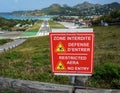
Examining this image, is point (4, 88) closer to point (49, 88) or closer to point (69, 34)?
point (49, 88)

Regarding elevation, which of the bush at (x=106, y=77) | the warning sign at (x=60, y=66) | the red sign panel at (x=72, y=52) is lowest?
the bush at (x=106, y=77)

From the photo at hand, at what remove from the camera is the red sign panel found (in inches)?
199

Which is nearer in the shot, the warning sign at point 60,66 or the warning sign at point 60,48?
the warning sign at point 60,48

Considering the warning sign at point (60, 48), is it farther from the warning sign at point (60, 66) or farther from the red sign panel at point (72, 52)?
the warning sign at point (60, 66)

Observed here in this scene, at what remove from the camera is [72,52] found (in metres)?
5.13

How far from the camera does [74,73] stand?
5266 mm

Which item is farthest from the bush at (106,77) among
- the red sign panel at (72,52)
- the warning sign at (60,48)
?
the warning sign at (60,48)

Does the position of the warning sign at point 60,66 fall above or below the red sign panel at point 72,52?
below

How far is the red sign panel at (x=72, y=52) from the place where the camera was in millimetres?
5066

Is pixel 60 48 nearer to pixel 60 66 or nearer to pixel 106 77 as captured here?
pixel 60 66

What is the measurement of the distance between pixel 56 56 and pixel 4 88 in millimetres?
1325

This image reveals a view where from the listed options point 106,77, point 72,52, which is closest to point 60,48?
point 72,52

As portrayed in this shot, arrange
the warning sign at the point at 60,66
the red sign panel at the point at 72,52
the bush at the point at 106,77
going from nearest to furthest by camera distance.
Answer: the red sign panel at the point at 72,52
the warning sign at the point at 60,66
the bush at the point at 106,77

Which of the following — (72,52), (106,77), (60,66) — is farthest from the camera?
(106,77)
